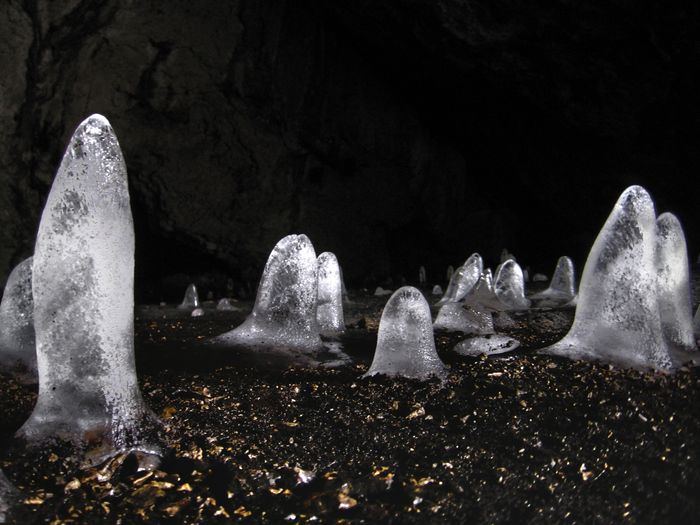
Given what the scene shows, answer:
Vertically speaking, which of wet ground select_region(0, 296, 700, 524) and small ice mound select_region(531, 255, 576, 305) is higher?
small ice mound select_region(531, 255, 576, 305)

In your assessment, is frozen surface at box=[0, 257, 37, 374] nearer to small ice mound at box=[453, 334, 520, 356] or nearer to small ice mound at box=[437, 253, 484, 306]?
small ice mound at box=[453, 334, 520, 356]

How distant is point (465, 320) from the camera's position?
3160mm

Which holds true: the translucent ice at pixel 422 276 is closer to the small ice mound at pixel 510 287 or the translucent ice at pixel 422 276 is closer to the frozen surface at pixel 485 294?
the small ice mound at pixel 510 287

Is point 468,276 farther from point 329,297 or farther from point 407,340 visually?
point 407,340

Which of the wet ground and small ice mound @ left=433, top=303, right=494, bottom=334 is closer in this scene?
the wet ground

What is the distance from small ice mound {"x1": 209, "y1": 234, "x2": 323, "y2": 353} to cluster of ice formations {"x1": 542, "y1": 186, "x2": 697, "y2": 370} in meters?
1.02

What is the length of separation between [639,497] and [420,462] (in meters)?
0.50

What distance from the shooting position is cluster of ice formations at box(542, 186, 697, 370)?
7.89ft

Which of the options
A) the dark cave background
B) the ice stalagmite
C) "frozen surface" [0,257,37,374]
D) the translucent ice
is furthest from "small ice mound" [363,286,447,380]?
the translucent ice

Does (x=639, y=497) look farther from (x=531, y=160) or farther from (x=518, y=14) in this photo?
(x=531, y=160)

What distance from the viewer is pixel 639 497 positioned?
142cm

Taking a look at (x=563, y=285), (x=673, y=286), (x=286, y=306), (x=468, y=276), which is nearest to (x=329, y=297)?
(x=286, y=306)

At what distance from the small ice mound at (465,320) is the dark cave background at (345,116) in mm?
3823

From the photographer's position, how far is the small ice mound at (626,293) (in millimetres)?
2410
